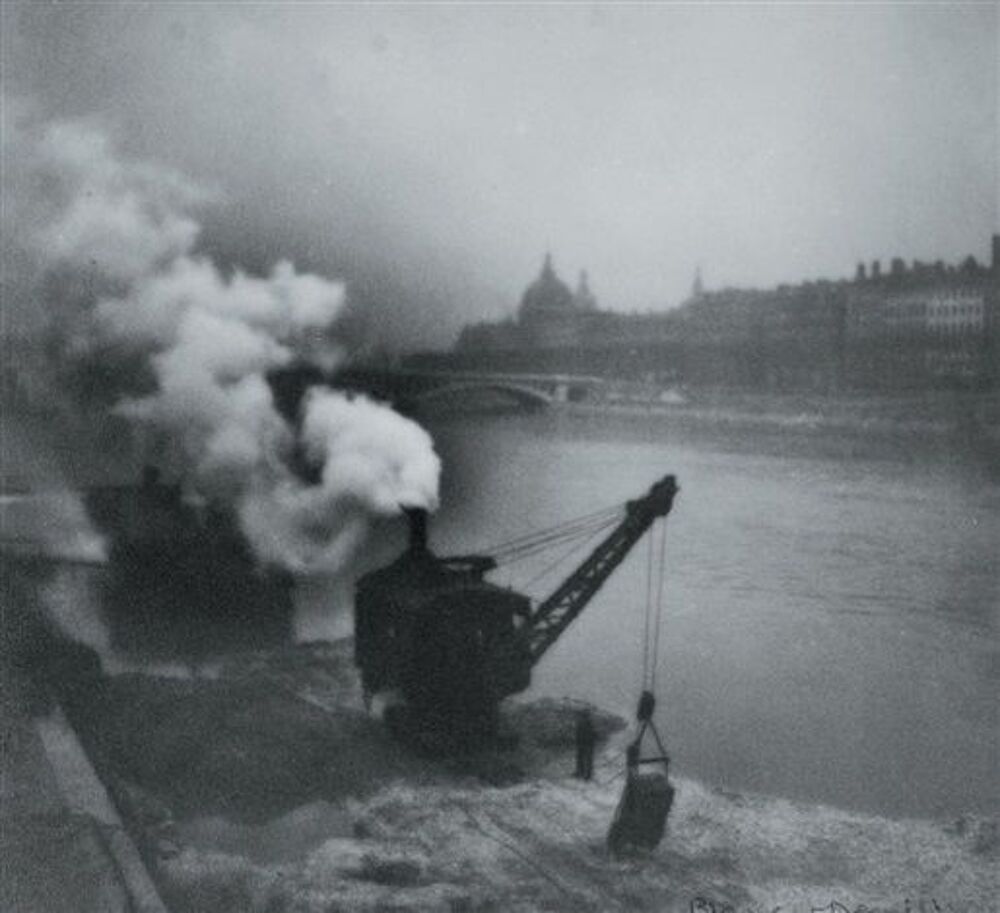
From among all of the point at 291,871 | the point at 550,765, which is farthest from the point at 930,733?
the point at 291,871

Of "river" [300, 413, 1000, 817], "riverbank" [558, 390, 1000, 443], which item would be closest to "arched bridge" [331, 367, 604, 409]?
"riverbank" [558, 390, 1000, 443]

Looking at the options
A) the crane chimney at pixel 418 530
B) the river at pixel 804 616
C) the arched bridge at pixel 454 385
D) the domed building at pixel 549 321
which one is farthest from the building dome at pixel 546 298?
the crane chimney at pixel 418 530

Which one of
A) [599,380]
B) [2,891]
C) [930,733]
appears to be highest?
[599,380]

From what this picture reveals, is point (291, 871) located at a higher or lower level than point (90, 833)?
lower

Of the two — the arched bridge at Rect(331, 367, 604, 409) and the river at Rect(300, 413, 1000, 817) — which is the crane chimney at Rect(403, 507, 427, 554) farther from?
the arched bridge at Rect(331, 367, 604, 409)

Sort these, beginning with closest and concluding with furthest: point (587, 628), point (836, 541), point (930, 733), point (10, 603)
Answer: point (930, 733)
point (10, 603)
point (587, 628)
point (836, 541)

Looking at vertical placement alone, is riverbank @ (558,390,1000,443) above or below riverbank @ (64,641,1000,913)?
above

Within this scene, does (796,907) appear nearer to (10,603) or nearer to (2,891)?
(2,891)
